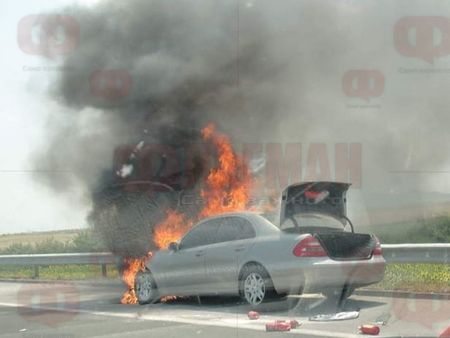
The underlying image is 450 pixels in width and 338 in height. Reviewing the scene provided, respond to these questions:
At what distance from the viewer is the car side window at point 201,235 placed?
571 cm

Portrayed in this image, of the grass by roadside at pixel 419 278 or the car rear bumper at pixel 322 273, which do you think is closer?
the car rear bumper at pixel 322 273

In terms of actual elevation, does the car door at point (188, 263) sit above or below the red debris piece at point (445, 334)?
above

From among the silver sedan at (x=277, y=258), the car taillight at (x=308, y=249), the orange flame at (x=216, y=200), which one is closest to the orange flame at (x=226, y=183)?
the orange flame at (x=216, y=200)

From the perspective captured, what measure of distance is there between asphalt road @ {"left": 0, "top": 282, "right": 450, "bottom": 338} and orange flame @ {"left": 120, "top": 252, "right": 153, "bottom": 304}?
7cm

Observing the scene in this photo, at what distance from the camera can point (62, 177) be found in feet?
20.1

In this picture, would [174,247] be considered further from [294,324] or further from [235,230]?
[294,324]

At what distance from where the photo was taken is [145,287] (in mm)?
6172

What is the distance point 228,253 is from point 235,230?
196 millimetres

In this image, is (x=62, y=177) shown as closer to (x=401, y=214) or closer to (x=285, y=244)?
(x=285, y=244)

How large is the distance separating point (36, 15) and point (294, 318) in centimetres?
304

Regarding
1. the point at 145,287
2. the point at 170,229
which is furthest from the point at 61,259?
the point at 170,229

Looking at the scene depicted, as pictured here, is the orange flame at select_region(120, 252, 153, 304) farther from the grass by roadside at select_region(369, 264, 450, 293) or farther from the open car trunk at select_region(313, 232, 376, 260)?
the grass by roadside at select_region(369, 264, 450, 293)

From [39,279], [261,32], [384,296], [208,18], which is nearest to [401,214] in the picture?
[384,296]

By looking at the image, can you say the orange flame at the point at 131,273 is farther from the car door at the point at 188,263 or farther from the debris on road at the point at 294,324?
the debris on road at the point at 294,324
